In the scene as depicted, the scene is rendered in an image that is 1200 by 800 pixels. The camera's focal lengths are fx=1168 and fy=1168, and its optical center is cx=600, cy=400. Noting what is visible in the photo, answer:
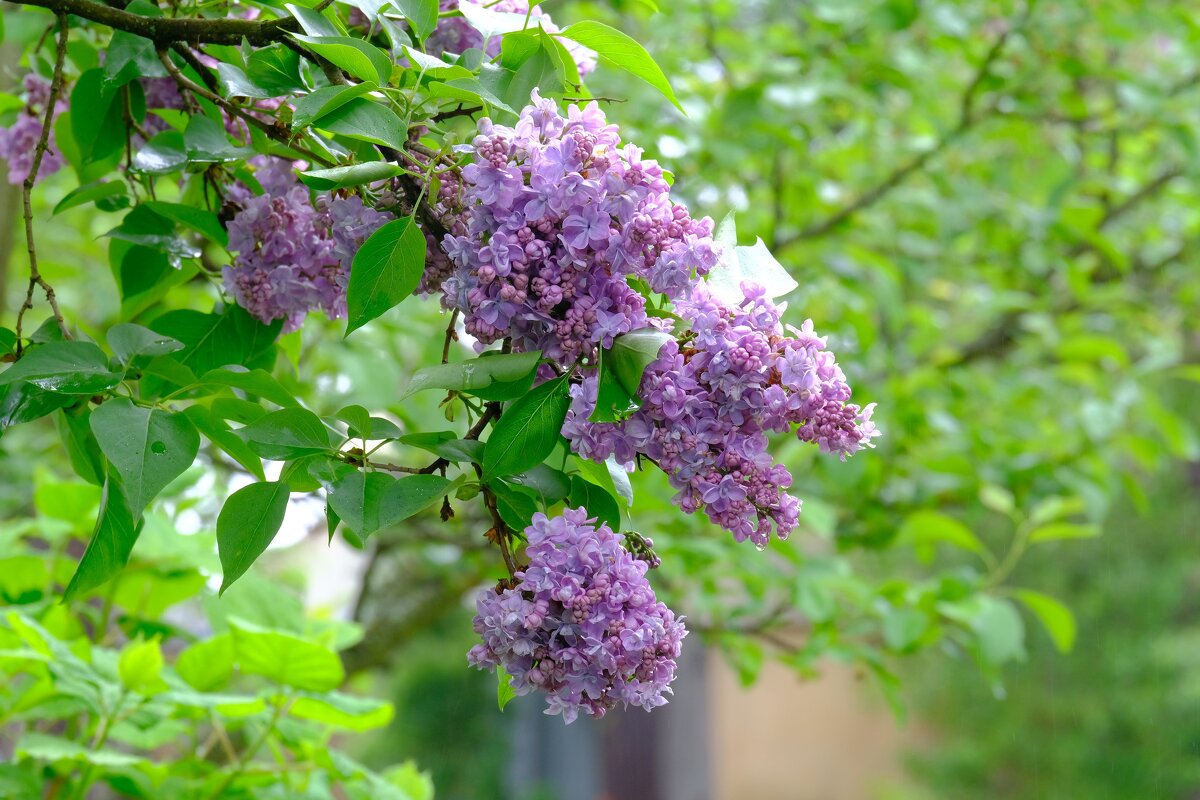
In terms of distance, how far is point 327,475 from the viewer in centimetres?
46

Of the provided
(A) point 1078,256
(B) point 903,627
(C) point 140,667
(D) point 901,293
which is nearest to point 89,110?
(C) point 140,667

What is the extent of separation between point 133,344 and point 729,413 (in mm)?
254

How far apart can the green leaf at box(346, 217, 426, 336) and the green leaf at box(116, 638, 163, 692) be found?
1.29ft

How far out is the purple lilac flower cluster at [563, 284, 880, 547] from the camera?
433mm

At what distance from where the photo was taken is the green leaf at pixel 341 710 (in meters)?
0.77

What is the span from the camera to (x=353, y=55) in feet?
1.47

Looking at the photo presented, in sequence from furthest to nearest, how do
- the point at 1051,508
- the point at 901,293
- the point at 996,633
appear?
the point at 901,293
the point at 1051,508
the point at 996,633

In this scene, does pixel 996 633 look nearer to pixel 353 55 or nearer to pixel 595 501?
pixel 595 501

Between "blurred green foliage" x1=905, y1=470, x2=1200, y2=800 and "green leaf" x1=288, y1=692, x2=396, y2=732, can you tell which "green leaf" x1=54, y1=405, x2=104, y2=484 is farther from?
"blurred green foliage" x1=905, y1=470, x2=1200, y2=800

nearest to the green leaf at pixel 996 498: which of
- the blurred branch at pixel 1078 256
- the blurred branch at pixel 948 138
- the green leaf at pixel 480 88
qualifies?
the blurred branch at pixel 1078 256

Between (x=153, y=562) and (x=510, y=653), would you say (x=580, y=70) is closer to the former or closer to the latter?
(x=510, y=653)

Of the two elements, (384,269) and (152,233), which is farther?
(152,233)

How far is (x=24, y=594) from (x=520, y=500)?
0.57 m

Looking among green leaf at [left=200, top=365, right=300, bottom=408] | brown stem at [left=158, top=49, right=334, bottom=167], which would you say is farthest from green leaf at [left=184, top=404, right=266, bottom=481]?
brown stem at [left=158, top=49, right=334, bottom=167]
